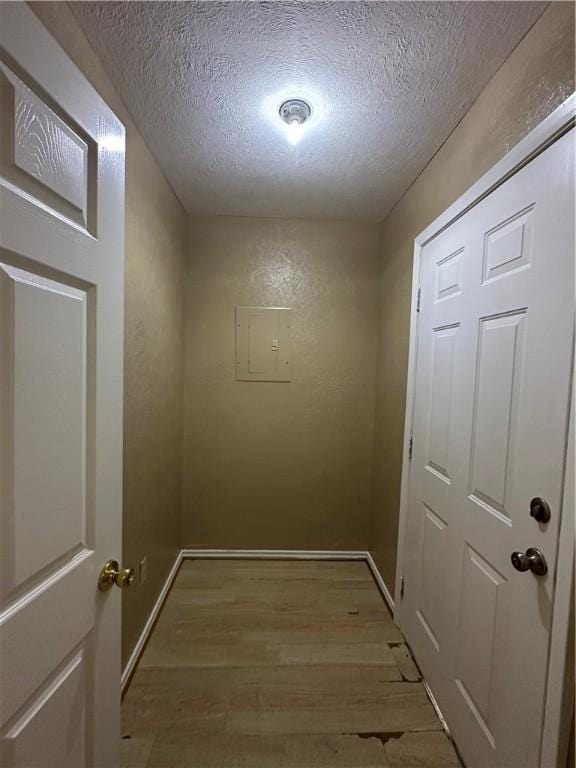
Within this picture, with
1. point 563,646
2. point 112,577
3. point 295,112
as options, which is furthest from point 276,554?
point 295,112

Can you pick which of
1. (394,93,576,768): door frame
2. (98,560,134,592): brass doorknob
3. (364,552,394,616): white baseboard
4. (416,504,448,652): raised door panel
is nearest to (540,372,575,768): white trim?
(394,93,576,768): door frame

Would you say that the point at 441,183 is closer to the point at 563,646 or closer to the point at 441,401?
the point at 441,401

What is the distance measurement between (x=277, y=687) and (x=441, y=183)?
2.40 m

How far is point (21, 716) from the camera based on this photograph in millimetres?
638

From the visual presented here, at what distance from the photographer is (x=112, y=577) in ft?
2.92

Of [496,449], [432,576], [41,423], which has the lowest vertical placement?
[432,576]

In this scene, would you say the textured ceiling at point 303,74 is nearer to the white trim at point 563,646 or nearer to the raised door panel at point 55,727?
the white trim at point 563,646

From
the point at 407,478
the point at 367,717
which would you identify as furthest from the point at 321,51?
the point at 367,717

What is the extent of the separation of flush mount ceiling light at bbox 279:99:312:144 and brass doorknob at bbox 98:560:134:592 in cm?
169

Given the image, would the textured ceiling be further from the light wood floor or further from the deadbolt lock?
the light wood floor

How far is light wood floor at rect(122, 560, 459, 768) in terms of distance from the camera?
4.18 ft

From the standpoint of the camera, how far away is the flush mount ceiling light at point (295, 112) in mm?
1330

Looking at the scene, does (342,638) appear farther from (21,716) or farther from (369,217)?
(369,217)

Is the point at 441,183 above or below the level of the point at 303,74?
below
